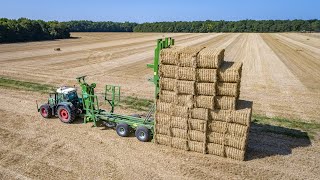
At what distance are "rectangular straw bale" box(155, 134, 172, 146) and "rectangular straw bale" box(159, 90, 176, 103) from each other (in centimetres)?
151

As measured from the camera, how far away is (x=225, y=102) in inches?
477

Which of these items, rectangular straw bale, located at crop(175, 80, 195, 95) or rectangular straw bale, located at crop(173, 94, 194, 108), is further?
rectangular straw bale, located at crop(173, 94, 194, 108)

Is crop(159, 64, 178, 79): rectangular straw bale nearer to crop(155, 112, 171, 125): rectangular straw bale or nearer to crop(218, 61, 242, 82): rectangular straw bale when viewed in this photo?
crop(155, 112, 171, 125): rectangular straw bale

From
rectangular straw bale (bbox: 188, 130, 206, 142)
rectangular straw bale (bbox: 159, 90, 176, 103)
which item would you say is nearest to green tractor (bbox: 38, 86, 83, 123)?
rectangular straw bale (bbox: 159, 90, 176, 103)

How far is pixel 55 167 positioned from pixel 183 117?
512 cm

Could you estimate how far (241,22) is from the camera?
152750mm

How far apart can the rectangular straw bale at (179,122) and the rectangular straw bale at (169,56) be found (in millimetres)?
2248

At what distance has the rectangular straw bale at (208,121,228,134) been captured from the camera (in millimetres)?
12227

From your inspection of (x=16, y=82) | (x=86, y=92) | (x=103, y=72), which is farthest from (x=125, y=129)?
(x=103, y=72)

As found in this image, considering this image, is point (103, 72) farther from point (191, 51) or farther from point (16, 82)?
point (191, 51)

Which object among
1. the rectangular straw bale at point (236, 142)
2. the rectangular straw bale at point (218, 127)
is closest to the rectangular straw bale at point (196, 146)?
the rectangular straw bale at point (218, 127)

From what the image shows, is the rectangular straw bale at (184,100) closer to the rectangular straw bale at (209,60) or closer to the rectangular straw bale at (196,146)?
the rectangular straw bale at (209,60)

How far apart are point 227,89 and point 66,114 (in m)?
8.07

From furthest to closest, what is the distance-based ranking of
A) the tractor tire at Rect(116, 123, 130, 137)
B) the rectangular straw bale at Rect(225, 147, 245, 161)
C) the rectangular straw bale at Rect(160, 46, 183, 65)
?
the tractor tire at Rect(116, 123, 130, 137)
the rectangular straw bale at Rect(160, 46, 183, 65)
the rectangular straw bale at Rect(225, 147, 245, 161)
